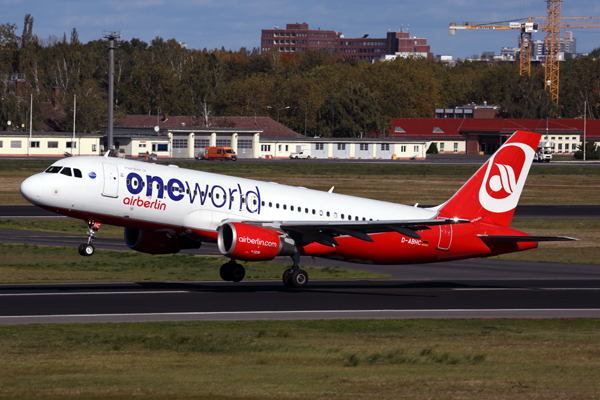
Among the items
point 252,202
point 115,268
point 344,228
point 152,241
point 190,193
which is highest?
point 190,193

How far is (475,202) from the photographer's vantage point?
39094mm

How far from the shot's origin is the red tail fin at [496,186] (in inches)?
1532

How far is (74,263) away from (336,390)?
2882 cm

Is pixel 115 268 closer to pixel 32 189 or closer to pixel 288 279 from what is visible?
pixel 288 279

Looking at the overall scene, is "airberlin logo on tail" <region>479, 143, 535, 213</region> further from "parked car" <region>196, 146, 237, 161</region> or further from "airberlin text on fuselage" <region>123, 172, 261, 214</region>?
"parked car" <region>196, 146, 237, 161</region>

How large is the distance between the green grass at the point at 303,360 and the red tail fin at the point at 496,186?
475 inches

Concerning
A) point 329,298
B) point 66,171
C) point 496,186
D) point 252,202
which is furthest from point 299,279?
point 496,186

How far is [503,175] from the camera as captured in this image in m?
39.1

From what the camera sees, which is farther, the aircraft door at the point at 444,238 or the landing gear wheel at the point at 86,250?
the aircraft door at the point at 444,238

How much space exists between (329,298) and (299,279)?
2.36 meters

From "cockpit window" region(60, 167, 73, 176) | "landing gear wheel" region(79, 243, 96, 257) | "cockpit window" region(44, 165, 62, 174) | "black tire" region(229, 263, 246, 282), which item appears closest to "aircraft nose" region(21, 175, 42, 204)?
"cockpit window" region(44, 165, 62, 174)

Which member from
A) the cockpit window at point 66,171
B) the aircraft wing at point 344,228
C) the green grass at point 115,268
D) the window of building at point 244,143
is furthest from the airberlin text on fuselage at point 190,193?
the window of building at point 244,143

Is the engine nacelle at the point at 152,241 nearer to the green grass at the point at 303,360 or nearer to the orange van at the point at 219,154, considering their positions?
the green grass at the point at 303,360

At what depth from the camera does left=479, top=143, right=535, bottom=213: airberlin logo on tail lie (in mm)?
38875
